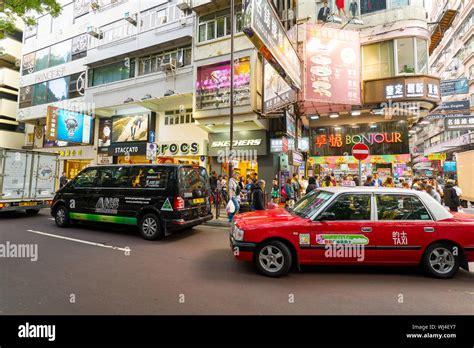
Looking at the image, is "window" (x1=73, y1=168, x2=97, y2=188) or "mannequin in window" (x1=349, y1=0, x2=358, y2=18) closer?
"window" (x1=73, y1=168, x2=97, y2=188)

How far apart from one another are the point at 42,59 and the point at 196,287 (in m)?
30.9

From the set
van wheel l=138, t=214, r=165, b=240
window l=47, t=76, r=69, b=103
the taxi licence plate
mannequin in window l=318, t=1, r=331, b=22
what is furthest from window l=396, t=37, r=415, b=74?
window l=47, t=76, r=69, b=103

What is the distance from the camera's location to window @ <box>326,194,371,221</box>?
4465 millimetres

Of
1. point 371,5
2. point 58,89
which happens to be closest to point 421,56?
point 371,5

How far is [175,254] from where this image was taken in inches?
219

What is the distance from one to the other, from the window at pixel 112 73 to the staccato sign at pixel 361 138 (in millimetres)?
15188

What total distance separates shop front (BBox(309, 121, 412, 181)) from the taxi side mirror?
14.9m

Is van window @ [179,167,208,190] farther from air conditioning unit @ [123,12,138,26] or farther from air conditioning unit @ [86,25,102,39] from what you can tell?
air conditioning unit @ [86,25,102,39]

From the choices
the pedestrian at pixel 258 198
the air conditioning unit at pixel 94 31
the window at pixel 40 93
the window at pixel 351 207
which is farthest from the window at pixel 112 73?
the window at pixel 351 207

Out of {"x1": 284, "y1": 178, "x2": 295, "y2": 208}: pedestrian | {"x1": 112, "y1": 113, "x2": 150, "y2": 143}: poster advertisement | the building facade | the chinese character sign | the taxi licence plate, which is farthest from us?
the building facade

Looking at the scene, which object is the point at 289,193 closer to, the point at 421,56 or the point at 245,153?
the point at 245,153

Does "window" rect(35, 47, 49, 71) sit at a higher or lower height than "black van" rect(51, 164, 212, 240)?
higher
